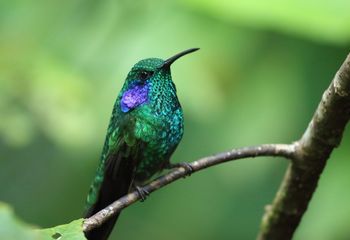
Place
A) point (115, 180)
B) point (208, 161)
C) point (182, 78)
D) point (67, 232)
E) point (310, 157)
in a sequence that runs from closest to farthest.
→ point (67, 232) < point (208, 161) < point (310, 157) < point (115, 180) < point (182, 78)

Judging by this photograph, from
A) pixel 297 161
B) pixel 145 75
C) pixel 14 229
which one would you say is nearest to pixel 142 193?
pixel 297 161

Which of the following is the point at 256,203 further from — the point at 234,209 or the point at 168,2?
the point at 168,2

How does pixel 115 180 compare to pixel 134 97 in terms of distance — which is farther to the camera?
pixel 134 97

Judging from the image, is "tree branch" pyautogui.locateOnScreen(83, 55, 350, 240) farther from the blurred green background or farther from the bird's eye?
the blurred green background

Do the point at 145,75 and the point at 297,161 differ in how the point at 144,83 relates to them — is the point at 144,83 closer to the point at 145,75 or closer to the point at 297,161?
the point at 145,75

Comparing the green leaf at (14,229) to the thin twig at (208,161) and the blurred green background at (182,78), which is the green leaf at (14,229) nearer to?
the thin twig at (208,161)

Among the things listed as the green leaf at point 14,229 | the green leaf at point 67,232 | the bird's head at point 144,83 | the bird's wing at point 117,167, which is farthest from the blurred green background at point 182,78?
the green leaf at point 14,229
